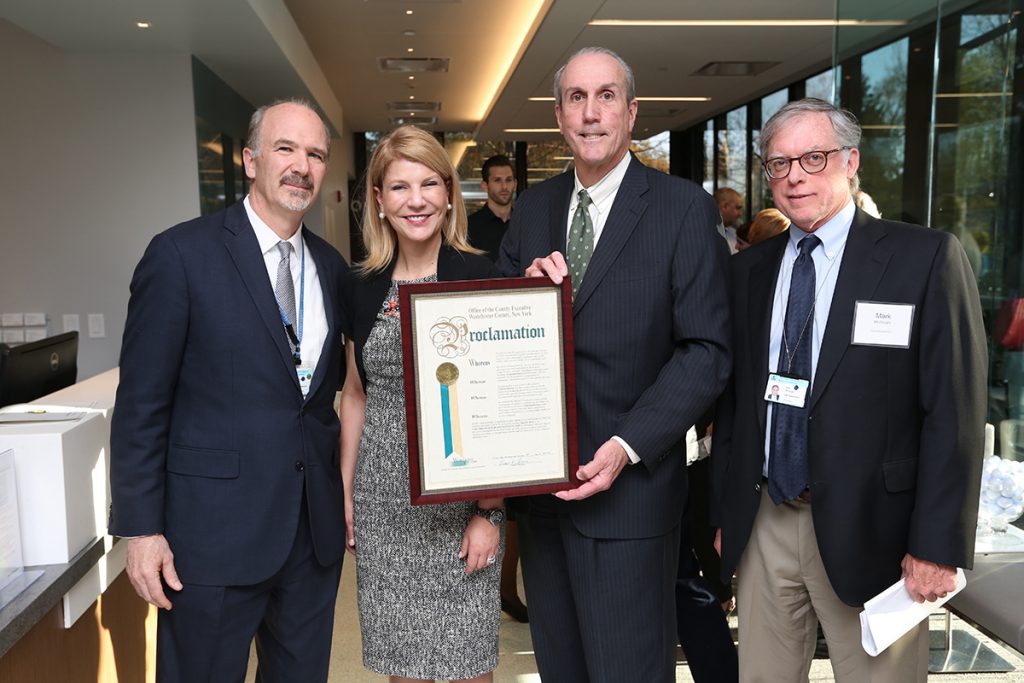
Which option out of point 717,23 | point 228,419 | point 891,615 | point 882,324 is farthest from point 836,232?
point 717,23

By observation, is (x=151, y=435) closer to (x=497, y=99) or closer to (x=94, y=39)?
(x=94, y=39)

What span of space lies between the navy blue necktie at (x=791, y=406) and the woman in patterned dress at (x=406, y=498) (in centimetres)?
68

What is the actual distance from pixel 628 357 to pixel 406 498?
661 mm

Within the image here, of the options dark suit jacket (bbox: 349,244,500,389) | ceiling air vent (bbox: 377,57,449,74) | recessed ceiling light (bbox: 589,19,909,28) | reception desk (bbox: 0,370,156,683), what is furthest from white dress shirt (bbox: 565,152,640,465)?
ceiling air vent (bbox: 377,57,449,74)

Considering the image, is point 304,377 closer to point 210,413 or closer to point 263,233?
point 210,413

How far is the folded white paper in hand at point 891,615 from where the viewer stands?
5.89 ft

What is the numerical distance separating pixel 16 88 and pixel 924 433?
543 cm

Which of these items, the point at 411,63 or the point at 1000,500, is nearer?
the point at 1000,500

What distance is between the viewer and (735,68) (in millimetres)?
9016

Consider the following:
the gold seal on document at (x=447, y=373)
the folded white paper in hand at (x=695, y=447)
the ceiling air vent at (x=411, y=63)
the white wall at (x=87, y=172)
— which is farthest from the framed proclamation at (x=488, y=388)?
the ceiling air vent at (x=411, y=63)

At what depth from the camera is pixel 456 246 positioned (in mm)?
2123

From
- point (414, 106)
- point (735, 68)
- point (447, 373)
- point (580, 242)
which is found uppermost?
point (414, 106)

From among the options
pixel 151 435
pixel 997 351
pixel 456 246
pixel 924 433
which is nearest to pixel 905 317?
pixel 924 433

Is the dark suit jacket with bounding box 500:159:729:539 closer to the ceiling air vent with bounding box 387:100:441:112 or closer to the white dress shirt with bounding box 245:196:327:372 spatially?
the white dress shirt with bounding box 245:196:327:372
